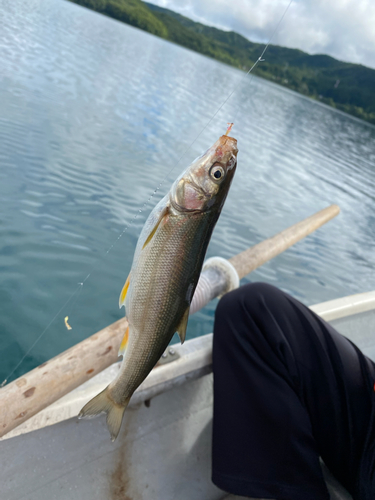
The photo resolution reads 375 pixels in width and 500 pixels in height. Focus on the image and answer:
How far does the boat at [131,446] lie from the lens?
7.13 ft

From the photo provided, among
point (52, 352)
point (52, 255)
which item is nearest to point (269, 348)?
point (52, 352)

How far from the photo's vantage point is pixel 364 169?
771 inches

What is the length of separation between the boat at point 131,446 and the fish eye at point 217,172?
4.15 ft

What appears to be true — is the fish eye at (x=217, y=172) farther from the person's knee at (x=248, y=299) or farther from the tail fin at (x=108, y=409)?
the person's knee at (x=248, y=299)

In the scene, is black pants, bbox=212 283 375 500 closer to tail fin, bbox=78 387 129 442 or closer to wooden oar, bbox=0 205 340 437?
wooden oar, bbox=0 205 340 437

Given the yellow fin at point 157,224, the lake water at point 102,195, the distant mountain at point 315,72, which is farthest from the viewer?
the distant mountain at point 315,72

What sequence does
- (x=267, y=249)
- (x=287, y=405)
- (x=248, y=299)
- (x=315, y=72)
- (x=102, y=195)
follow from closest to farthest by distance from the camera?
(x=287, y=405) → (x=248, y=299) → (x=267, y=249) → (x=102, y=195) → (x=315, y=72)

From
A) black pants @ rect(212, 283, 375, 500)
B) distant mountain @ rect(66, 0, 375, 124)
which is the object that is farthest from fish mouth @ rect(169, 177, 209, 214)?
distant mountain @ rect(66, 0, 375, 124)

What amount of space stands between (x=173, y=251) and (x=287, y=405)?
4.35 ft

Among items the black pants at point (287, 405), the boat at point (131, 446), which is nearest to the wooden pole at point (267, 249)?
the boat at point (131, 446)

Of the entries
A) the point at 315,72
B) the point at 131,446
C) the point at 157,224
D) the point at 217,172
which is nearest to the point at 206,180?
the point at 217,172

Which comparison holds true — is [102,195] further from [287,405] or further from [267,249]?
[287,405]

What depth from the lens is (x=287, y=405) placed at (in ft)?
7.08

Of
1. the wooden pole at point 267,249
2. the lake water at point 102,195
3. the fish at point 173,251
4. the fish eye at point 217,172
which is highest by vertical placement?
the fish eye at point 217,172
